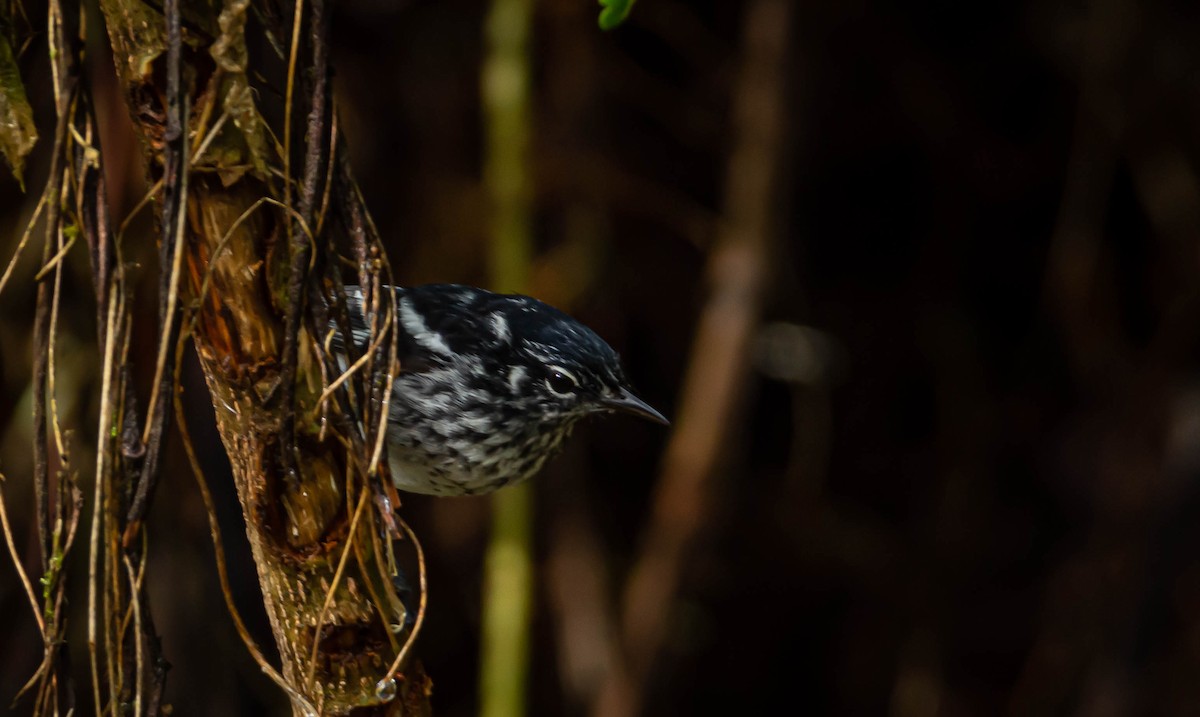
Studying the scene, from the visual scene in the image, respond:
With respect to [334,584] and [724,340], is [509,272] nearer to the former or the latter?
[724,340]

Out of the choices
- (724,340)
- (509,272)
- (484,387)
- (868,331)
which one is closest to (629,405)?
(484,387)

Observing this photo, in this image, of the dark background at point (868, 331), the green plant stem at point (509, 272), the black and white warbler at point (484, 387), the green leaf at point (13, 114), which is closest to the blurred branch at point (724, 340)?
the dark background at point (868, 331)

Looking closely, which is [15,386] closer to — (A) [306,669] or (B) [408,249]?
(B) [408,249]

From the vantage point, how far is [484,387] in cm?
269

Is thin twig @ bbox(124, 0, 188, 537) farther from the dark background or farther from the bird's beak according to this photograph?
the dark background

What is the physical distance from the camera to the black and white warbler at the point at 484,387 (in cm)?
260

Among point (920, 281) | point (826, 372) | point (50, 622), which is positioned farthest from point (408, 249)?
point (50, 622)

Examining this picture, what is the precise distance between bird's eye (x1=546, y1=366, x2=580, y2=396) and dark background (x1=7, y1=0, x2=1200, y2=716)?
4.67 feet

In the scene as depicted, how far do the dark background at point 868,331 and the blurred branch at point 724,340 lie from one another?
57 millimetres

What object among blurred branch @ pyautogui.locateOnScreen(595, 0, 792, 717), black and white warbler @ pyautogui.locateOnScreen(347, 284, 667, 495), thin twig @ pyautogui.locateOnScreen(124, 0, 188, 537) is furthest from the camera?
blurred branch @ pyautogui.locateOnScreen(595, 0, 792, 717)

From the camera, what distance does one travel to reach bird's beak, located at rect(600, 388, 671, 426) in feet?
8.90

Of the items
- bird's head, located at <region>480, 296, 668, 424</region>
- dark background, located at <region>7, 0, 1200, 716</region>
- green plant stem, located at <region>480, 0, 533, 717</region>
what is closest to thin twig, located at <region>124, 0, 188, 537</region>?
bird's head, located at <region>480, 296, 668, 424</region>

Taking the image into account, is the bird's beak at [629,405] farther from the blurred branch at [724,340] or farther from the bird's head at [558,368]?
the blurred branch at [724,340]

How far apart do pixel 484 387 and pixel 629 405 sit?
29 cm
